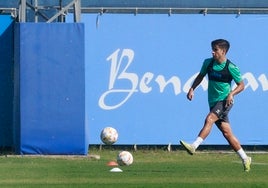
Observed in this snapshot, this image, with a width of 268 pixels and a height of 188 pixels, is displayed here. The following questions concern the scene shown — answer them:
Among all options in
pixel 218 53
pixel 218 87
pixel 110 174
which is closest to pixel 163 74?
pixel 218 87

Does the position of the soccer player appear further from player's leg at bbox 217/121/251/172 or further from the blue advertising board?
the blue advertising board

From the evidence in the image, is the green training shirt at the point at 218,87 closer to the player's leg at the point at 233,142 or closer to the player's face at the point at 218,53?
the player's face at the point at 218,53

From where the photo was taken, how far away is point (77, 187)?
14156mm

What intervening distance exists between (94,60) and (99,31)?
87 centimetres

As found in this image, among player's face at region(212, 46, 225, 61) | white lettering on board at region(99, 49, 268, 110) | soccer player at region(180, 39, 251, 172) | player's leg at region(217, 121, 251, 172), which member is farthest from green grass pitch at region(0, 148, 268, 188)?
white lettering on board at region(99, 49, 268, 110)

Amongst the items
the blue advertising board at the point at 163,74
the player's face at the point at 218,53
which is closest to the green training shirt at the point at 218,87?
the player's face at the point at 218,53

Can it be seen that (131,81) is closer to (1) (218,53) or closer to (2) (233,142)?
(1) (218,53)

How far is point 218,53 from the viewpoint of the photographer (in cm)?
1822

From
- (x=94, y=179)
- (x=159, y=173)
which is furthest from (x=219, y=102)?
(x=94, y=179)

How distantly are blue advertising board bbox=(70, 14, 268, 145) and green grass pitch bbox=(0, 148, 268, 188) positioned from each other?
346 cm

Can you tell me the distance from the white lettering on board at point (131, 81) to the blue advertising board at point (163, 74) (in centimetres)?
3

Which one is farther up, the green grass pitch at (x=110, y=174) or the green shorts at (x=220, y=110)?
the green shorts at (x=220, y=110)

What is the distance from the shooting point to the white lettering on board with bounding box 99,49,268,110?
27.0 m

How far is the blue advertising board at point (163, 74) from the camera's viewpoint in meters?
27.0
